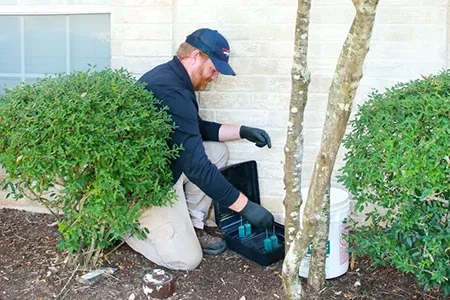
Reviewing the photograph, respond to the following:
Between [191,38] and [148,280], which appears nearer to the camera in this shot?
[148,280]

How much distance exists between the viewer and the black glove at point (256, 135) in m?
3.69

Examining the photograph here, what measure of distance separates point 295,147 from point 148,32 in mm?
1604

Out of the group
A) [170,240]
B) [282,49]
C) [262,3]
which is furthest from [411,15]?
[170,240]

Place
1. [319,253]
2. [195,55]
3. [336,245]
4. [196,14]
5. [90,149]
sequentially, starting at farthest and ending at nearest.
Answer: [196,14] → [195,55] → [336,245] → [319,253] → [90,149]

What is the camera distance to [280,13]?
3.65 m

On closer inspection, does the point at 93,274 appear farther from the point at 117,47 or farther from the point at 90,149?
the point at 117,47

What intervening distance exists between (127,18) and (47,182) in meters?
1.41

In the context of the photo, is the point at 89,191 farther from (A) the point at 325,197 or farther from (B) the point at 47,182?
(A) the point at 325,197

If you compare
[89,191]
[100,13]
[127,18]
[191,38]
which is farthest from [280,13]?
[89,191]

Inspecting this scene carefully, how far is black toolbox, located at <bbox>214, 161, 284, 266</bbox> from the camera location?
3365 millimetres

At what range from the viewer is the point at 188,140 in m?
3.18

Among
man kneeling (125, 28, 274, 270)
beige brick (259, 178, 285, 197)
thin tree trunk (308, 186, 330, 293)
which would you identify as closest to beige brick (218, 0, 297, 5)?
man kneeling (125, 28, 274, 270)

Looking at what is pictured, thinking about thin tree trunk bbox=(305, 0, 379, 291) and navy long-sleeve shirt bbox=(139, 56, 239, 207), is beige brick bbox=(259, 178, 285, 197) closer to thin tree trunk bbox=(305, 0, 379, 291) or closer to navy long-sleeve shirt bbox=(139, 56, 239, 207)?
navy long-sleeve shirt bbox=(139, 56, 239, 207)

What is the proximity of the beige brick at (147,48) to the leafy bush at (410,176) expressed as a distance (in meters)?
1.54
